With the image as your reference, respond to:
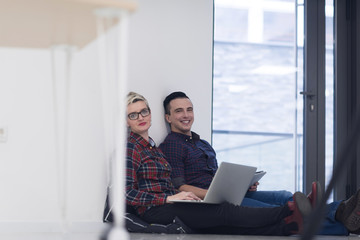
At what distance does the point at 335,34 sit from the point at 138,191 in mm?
→ 1974

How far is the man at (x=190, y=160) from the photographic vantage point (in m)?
3.19

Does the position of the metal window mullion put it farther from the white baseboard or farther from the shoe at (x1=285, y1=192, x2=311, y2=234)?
the white baseboard

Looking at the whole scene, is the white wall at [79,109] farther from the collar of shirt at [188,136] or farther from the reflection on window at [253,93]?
the reflection on window at [253,93]

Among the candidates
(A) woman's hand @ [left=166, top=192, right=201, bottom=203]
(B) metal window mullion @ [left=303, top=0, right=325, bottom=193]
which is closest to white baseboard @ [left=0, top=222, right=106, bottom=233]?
(A) woman's hand @ [left=166, top=192, right=201, bottom=203]

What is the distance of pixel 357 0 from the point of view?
401 cm

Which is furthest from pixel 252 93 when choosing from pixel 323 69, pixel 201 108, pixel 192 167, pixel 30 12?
pixel 30 12

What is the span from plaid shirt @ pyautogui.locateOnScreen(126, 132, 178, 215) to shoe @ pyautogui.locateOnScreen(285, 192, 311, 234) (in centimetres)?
66

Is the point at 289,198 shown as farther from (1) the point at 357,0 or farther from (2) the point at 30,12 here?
(2) the point at 30,12

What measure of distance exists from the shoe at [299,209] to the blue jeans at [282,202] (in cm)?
15

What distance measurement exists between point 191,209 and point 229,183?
0.26 m

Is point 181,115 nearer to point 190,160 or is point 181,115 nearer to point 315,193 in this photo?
point 190,160

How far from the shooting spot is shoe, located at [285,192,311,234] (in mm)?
2955

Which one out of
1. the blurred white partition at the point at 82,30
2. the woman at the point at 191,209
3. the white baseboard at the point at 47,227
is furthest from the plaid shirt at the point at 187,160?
the blurred white partition at the point at 82,30

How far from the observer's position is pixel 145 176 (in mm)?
3059
